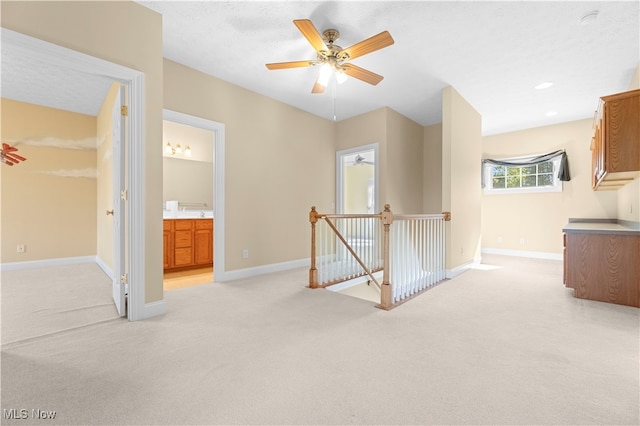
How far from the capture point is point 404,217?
2992mm

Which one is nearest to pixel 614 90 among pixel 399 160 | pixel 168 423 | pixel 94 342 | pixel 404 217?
pixel 399 160

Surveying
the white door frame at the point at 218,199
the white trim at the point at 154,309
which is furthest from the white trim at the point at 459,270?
the white trim at the point at 154,309

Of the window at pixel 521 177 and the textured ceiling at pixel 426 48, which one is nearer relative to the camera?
the textured ceiling at pixel 426 48

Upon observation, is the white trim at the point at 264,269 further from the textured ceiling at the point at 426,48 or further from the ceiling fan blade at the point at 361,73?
the ceiling fan blade at the point at 361,73

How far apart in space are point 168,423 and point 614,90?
6.25 metres

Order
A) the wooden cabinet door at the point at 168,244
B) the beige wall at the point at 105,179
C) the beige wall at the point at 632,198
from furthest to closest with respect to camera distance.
Answer: the wooden cabinet door at the point at 168,244
the beige wall at the point at 105,179
the beige wall at the point at 632,198

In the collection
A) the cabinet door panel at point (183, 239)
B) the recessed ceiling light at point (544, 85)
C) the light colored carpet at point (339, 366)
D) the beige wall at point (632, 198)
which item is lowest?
the light colored carpet at point (339, 366)

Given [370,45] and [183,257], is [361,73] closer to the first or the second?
[370,45]

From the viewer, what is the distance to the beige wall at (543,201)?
505 cm

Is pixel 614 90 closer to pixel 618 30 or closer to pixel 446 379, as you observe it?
pixel 618 30

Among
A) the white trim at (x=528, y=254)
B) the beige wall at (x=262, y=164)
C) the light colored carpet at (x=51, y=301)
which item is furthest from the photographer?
the white trim at (x=528, y=254)

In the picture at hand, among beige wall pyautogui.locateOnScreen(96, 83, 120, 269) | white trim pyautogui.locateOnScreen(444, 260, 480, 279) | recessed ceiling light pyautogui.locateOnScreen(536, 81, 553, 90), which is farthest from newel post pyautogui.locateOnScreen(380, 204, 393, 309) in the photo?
beige wall pyautogui.locateOnScreen(96, 83, 120, 269)

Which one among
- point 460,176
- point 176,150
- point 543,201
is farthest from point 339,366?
point 543,201

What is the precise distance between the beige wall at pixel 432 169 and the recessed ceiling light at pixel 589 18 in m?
3.09
